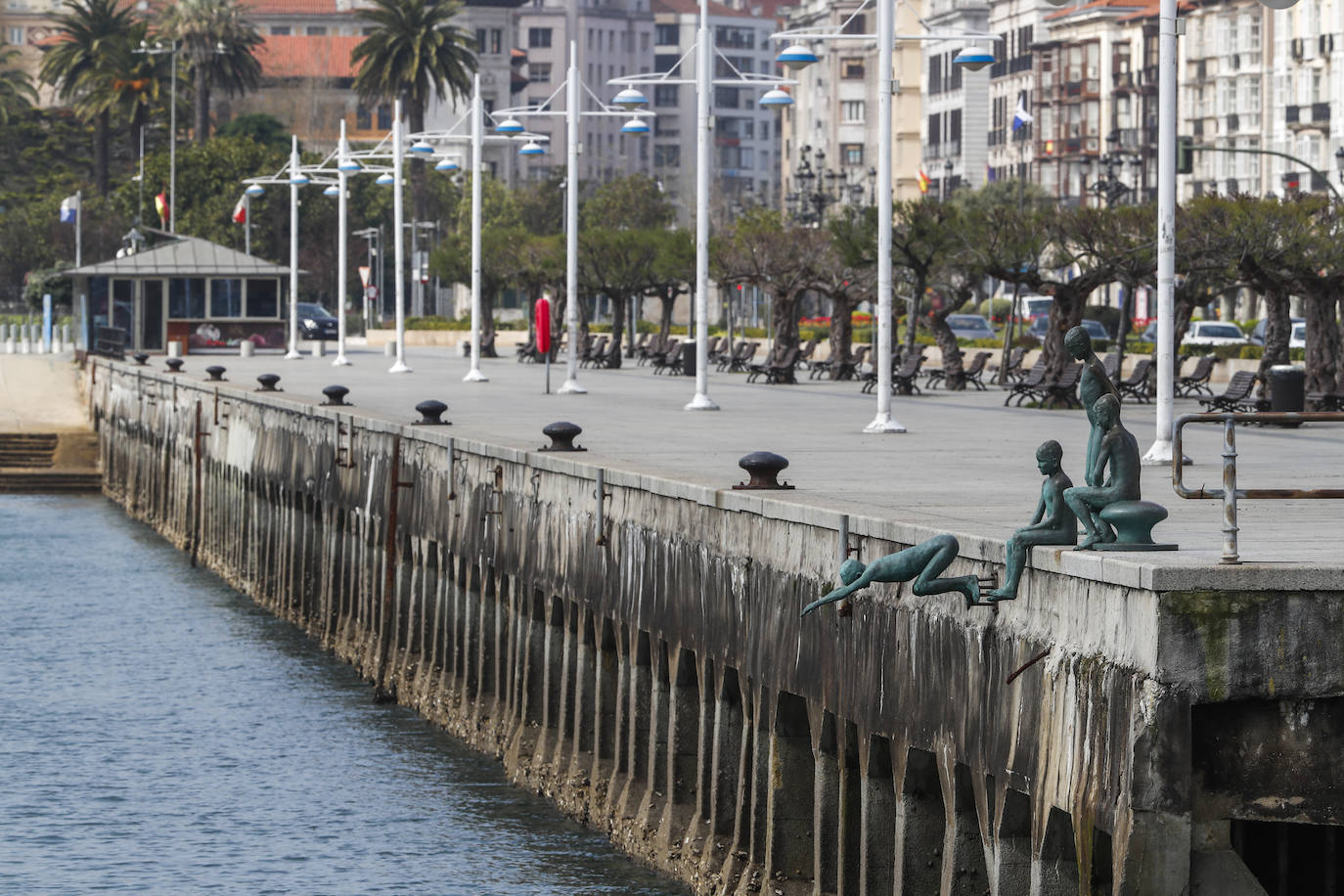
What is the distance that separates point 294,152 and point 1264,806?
69078 millimetres

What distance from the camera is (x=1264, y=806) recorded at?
37.6 feet

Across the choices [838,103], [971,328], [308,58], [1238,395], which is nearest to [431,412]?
[1238,395]

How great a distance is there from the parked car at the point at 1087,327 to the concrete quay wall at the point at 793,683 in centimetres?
5580

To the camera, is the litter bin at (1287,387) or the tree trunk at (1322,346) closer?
the litter bin at (1287,387)

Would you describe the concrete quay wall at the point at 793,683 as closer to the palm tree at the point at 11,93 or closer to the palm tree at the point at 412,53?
the palm tree at the point at 412,53

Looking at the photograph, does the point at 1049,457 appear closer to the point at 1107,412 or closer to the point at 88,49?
the point at 1107,412

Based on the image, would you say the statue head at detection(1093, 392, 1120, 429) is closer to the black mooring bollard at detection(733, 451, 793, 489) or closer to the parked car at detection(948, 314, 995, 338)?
the black mooring bollard at detection(733, 451, 793, 489)

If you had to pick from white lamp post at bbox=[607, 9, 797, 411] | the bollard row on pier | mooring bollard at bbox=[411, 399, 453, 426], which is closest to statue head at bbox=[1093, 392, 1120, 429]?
the bollard row on pier

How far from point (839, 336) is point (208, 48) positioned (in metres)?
83.1

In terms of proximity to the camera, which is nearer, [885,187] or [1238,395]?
[885,187]

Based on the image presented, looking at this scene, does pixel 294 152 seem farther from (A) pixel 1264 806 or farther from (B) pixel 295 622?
(A) pixel 1264 806

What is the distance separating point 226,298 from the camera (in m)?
78.9

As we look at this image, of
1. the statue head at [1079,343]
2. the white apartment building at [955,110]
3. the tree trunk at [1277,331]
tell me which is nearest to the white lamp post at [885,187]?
the tree trunk at [1277,331]

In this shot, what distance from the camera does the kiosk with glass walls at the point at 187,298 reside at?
3071 inches
